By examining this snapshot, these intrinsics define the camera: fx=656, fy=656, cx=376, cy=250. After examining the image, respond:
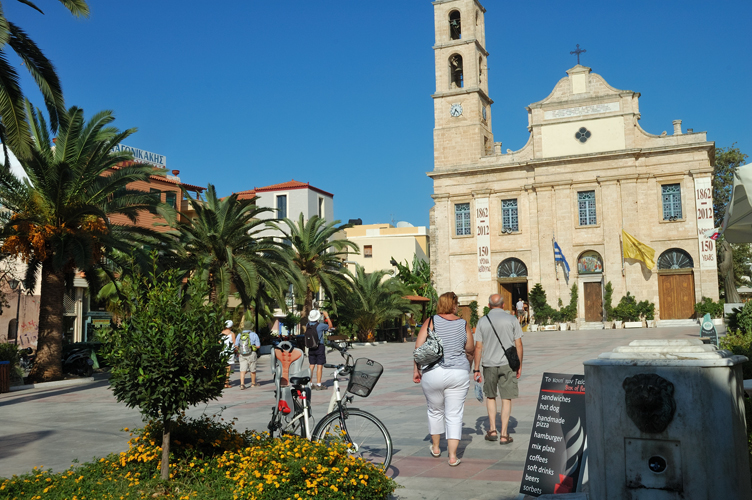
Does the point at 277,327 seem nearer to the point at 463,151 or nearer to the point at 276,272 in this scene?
the point at 463,151

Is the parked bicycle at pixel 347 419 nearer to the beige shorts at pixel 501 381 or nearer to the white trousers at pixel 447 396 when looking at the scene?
the white trousers at pixel 447 396

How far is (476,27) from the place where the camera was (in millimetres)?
46125

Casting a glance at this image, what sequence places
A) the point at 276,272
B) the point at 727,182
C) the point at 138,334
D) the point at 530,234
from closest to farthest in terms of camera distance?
the point at 138,334, the point at 276,272, the point at 530,234, the point at 727,182

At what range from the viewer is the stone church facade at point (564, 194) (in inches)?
1529

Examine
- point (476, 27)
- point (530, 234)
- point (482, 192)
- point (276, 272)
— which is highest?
point (476, 27)

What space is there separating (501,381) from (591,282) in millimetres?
35592

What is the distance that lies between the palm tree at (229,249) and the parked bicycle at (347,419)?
1369cm

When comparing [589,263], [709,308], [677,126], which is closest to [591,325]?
[589,263]

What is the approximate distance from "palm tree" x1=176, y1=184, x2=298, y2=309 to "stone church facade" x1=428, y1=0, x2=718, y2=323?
929 inches

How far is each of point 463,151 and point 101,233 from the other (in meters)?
31.2

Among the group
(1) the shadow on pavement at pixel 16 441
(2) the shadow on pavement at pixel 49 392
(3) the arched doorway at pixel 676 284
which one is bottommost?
(2) the shadow on pavement at pixel 49 392

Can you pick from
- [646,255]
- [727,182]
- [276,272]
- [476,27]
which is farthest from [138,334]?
[727,182]

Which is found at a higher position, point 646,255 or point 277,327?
point 646,255

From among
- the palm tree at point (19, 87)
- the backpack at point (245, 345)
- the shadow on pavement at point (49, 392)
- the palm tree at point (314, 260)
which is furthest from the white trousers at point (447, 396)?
the palm tree at point (314, 260)
